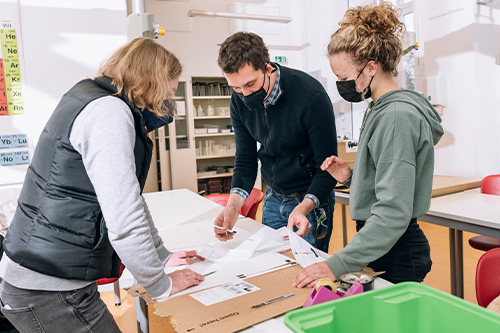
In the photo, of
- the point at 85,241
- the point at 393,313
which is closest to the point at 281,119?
the point at 85,241

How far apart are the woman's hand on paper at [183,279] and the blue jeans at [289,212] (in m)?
0.70

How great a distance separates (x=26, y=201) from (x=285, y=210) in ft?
3.69

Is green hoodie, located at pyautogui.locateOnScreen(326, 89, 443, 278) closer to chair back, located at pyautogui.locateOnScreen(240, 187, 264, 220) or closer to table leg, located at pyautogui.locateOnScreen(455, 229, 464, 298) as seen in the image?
chair back, located at pyautogui.locateOnScreen(240, 187, 264, 220)

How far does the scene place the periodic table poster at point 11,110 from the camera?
2.65 meters

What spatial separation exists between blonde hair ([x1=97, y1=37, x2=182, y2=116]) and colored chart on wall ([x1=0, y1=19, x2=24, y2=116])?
192 centimetres

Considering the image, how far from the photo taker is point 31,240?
1041 millimetres

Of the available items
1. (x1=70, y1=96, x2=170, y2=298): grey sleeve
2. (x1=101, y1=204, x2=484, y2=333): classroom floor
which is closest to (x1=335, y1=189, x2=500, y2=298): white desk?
(x1=101, y1=204, x2=484, y2=333): classroom floor

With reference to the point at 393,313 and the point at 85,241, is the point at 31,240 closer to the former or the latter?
the point at 85,241

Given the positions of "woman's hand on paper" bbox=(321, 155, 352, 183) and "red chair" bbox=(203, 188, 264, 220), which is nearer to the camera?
"woman's hand on paper" bbox=(321, 155, 352, 183)

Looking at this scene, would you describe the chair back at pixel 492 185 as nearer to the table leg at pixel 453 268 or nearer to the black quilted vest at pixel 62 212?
the table leg at pixel 453 268

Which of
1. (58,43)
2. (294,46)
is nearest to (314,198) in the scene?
(58,43)

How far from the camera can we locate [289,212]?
1867 millimetres

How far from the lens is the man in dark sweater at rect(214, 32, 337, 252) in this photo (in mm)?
1651

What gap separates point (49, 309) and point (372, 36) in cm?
121
